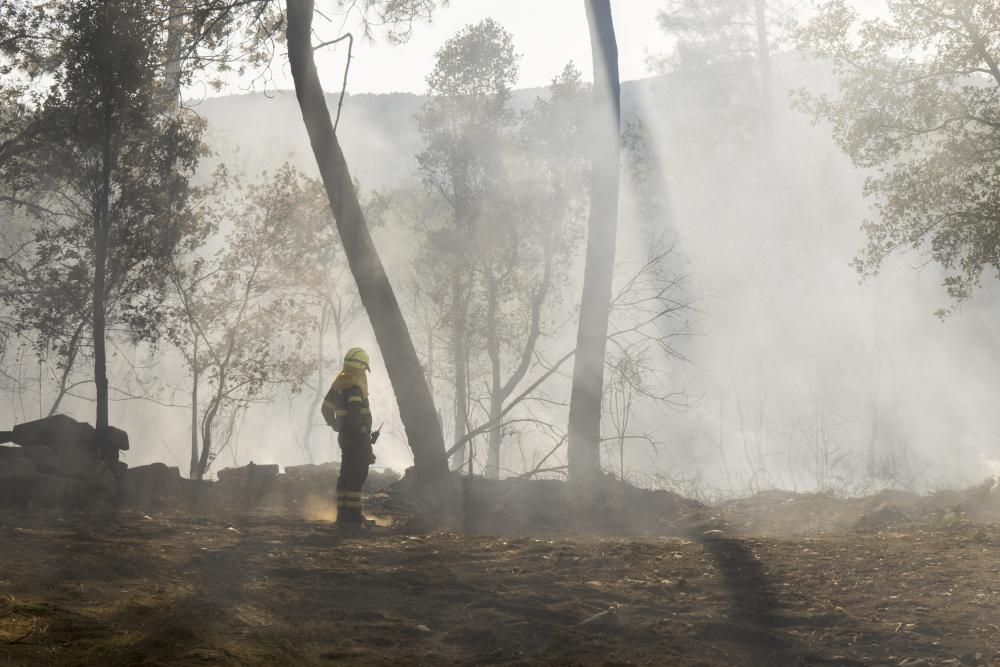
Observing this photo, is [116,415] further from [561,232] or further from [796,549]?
[796,549]

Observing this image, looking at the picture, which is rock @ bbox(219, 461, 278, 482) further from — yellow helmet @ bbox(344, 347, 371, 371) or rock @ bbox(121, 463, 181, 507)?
yellow helmet @ bbox(344, 347, 371, 371)

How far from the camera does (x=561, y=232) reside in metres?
27.1

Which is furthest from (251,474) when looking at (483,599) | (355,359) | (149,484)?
(483,599)

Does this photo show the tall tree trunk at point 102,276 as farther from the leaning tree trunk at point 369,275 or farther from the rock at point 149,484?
the leaning tree trunk at point 369,275

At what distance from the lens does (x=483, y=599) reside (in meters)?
6.02

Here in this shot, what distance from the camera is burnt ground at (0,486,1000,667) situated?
4.77m

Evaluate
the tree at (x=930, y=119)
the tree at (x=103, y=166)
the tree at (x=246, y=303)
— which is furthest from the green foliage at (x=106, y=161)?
the tree at (x=930, y=119)

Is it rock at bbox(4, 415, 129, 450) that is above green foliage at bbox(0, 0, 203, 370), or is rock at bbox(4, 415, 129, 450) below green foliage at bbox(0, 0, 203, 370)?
Result: below

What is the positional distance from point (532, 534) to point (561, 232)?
17440mm

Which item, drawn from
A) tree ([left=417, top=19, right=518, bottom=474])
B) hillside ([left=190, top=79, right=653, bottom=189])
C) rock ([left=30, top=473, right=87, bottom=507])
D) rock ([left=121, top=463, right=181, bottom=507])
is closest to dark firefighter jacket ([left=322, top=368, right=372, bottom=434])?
rock ([left=121, top=463, right=181, bottom=507])

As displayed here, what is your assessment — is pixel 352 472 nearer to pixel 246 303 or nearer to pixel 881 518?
pixel 881 518

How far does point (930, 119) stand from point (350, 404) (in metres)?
9.34

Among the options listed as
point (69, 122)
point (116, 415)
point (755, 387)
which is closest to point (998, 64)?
point (69, 122)

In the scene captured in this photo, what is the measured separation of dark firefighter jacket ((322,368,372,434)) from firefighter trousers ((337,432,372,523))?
11cm
